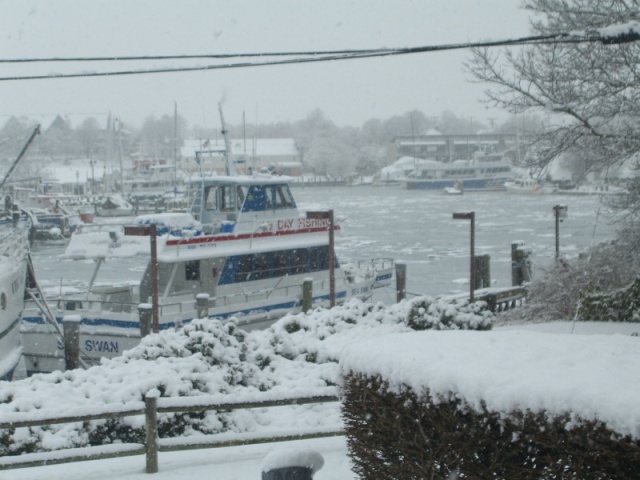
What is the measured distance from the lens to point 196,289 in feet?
66.0

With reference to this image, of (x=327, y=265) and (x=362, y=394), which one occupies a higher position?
(x=362, y=394)

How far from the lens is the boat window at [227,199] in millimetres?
22612

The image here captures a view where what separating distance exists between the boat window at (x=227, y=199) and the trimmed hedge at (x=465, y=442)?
17.8 metres

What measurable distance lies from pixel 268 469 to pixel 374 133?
547 ft

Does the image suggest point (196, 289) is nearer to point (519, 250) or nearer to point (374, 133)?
point (519, 250)

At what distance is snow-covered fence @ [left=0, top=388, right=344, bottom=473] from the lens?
288 inches

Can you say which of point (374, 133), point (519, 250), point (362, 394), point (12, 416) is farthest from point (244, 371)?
point (374, 133)

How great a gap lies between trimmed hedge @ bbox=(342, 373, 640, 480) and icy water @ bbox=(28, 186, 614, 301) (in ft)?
37.7

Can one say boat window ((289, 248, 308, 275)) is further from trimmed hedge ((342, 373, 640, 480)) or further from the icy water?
trimmed hedge ((342, 373, 640, 480))

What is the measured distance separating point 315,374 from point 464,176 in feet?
349

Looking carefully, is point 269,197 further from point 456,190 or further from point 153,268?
point 456,190

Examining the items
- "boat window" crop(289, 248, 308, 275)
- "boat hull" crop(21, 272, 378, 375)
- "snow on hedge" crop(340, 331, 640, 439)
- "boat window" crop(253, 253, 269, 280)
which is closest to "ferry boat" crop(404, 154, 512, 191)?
"boat window" crop(289, 248, 308, 275)

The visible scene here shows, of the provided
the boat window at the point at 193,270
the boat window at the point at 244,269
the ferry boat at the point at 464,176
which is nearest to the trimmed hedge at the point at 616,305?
the boat window at the point at 244,269

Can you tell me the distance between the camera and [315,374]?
400 inches
